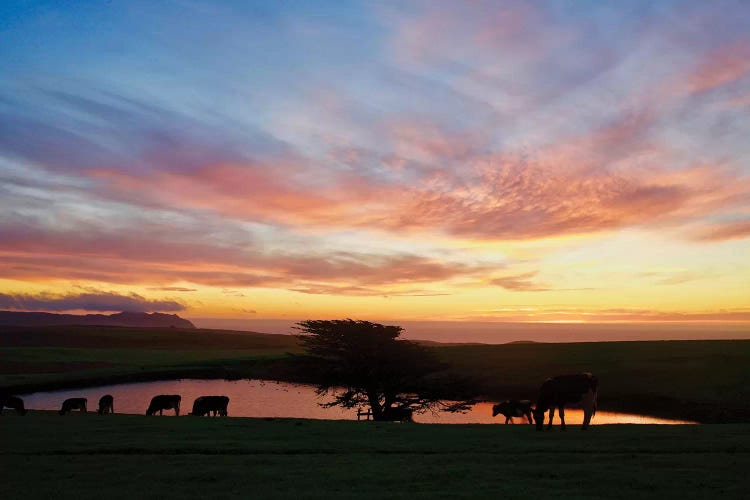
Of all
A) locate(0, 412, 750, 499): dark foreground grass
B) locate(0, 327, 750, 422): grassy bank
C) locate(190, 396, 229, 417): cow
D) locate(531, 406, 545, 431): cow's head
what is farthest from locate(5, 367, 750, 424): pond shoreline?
locate(531, 406, 545, 431): cow's head

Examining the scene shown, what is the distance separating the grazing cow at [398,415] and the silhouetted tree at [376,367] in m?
0.10

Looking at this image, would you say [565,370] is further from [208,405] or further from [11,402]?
[11,402]

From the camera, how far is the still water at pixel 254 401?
150 feet

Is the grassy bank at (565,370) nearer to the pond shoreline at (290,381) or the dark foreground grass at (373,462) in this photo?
the pond shoreline at (290,381)

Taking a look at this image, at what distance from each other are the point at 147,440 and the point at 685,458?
1820 centimetres

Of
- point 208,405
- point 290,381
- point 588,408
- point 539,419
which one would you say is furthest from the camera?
point 290,381

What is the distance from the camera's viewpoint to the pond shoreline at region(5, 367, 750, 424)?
148 feet

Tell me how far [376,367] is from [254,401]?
1715 centimetres

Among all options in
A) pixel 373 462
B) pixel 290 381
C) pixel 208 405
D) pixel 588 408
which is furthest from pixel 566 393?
pixel 290 381

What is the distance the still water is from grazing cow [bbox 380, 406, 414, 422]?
4.13 metres

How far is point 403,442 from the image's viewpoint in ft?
68.7

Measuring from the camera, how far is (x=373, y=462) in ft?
55.6

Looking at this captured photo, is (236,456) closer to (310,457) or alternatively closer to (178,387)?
(310,457)

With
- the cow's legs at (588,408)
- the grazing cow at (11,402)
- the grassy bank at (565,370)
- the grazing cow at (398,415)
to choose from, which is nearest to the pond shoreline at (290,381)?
the grassy bank at (565,370)
